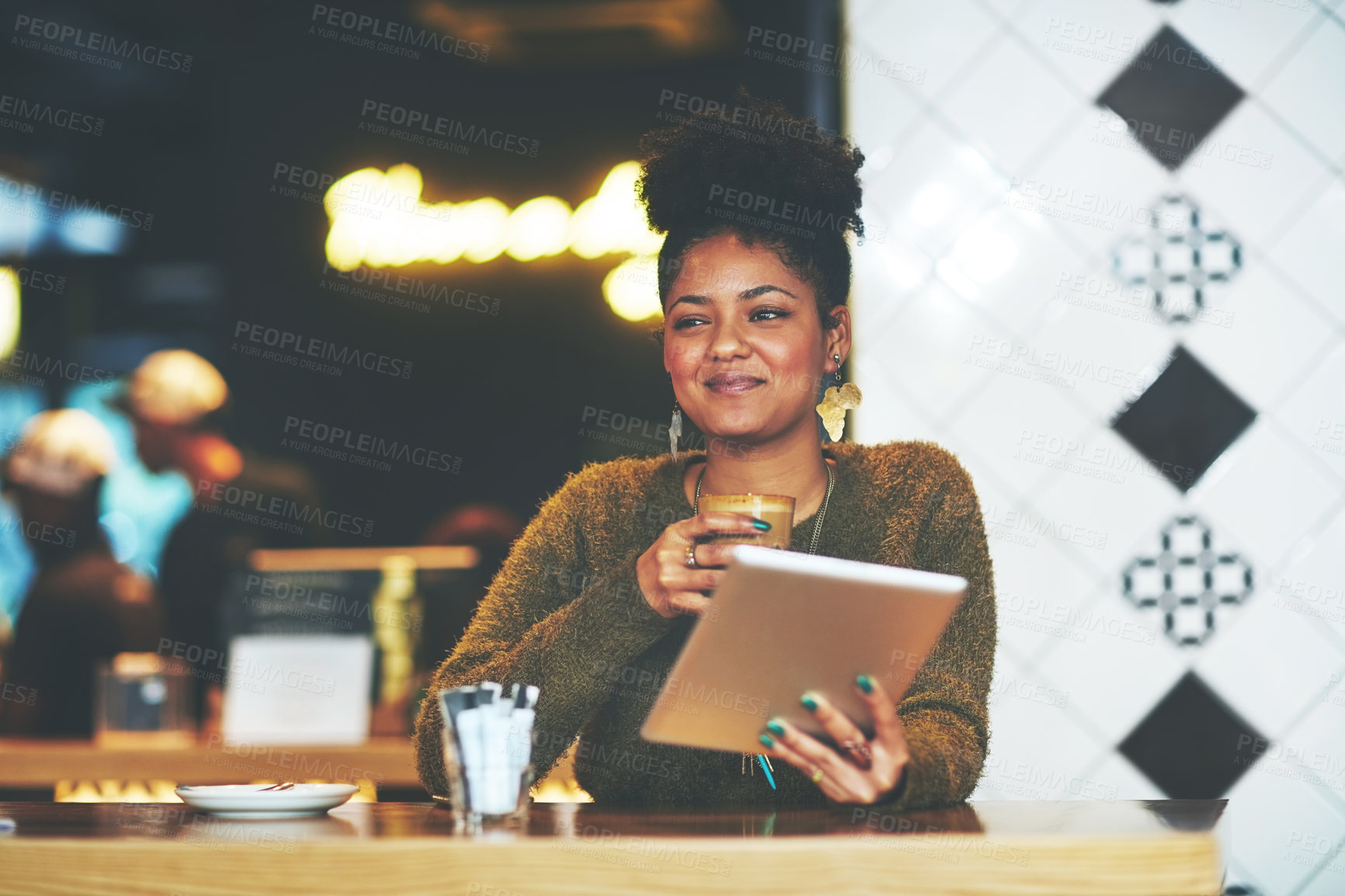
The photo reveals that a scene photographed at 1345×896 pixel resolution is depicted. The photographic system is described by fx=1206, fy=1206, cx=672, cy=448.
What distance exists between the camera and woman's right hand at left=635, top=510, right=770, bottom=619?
1486 millimetres

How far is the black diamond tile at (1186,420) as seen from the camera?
8.95 ft

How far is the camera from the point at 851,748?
1429mm

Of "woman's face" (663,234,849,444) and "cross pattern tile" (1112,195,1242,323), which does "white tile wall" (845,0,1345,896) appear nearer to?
"cross pattern tile" (1112,195,1242,323)

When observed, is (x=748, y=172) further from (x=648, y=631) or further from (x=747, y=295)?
(x=648, y=631)

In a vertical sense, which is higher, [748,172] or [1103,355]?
[1103,355]

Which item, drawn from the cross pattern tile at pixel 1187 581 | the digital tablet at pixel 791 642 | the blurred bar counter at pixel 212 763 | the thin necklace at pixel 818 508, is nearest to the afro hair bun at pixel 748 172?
the thin necklace at pixel 818 508

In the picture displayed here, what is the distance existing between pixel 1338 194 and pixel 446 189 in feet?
9.70

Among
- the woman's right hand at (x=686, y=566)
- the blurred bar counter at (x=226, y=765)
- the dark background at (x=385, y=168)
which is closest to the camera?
the woman's right hand at (x=686, y=566)

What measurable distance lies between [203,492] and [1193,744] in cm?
331

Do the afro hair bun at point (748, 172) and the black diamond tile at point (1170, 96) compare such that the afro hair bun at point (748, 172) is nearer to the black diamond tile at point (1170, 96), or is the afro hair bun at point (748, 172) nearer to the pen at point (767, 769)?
the pen at point (767, 769)

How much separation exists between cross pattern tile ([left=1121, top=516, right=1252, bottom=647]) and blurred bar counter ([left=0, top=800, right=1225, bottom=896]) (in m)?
1.58

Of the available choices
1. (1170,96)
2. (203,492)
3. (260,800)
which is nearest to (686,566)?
(260,800)

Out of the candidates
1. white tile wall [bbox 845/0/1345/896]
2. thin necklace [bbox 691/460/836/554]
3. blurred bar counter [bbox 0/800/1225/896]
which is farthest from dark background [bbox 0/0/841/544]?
blurred bar counter [bbox 0/800/1225/896]

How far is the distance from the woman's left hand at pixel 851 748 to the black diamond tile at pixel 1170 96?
6.24 ft
